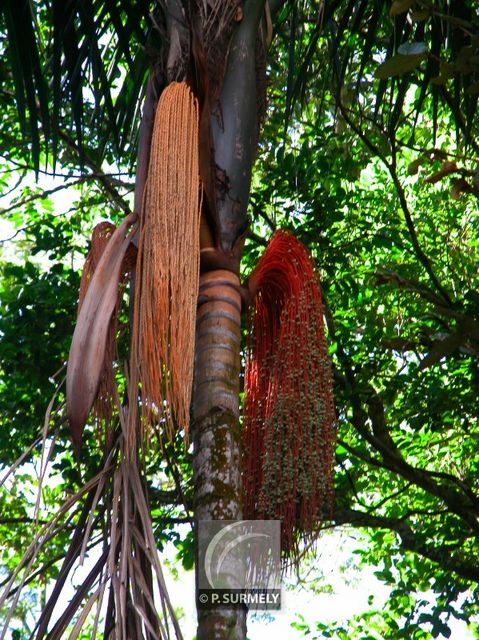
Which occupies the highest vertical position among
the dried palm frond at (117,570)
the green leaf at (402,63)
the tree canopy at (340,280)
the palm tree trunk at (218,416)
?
the tree canopy at (340,280)

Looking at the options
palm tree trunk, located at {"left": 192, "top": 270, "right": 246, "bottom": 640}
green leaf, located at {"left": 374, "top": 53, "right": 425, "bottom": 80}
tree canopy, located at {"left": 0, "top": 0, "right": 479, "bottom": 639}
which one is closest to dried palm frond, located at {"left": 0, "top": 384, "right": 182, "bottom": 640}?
palm tree trunk, located at {"left": 192, "top": 270, "right": 246, "bottom": 640}

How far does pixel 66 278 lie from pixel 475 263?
93.3 inches

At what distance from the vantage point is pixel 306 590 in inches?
335

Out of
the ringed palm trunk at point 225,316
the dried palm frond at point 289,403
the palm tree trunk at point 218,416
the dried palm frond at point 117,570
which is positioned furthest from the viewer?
the dried palm frond at point 289,403

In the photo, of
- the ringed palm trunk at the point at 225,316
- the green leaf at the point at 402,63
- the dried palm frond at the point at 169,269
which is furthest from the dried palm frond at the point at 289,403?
the green leaf at the point at 402,63

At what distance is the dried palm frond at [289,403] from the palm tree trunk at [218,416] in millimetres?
154

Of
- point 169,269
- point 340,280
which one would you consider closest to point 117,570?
point 169,269

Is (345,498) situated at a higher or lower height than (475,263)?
lower

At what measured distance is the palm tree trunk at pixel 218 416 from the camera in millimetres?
1950

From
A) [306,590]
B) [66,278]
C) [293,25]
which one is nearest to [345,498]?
[66,278]

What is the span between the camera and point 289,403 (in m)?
2.30

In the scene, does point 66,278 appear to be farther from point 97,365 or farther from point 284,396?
point 97,365

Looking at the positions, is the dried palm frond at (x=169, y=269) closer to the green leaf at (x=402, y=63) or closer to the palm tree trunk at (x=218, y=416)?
the palm tree trunk at (x=218, y=416)

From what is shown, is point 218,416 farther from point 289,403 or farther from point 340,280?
point 340,280
